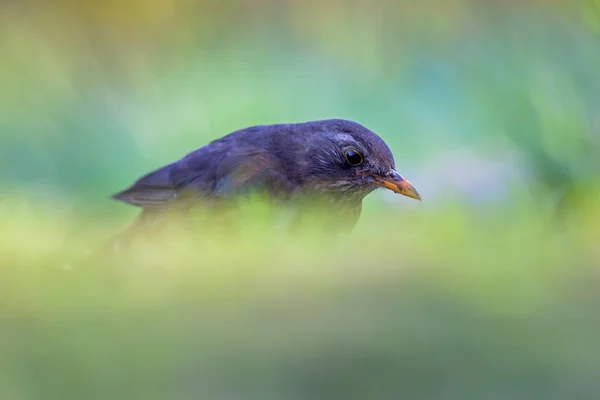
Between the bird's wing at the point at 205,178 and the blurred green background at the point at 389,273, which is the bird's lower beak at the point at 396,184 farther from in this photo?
the bird's wing at the point at 205,178

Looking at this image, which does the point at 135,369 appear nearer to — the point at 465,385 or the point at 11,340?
the point at 11,340

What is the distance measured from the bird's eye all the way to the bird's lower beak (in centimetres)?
8

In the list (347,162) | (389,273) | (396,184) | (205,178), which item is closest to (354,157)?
(347,162)

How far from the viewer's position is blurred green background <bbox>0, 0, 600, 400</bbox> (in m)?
0.91

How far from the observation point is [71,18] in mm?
4184

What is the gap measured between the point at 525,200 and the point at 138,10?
288cm

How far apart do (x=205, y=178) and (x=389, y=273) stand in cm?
161

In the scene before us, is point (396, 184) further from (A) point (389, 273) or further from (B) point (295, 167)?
(A) point (389, 273)

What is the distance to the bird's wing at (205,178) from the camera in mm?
2405

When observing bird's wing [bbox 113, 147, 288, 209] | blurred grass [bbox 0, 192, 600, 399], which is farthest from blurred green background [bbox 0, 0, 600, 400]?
bird's wing [bbox 113, 147, 288, 209]

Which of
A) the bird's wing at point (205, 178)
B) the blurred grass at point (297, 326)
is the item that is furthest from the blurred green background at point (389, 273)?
the bird's wing at point (205, 178)

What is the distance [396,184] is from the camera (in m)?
2.62

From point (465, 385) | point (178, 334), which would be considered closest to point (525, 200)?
point (465, 385)

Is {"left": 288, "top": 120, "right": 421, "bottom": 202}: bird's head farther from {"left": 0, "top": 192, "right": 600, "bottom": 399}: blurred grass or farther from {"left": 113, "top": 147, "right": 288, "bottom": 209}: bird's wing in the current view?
{"left": 0, "top": 192, "right": 600, "bottom": 399}: blurred grass
